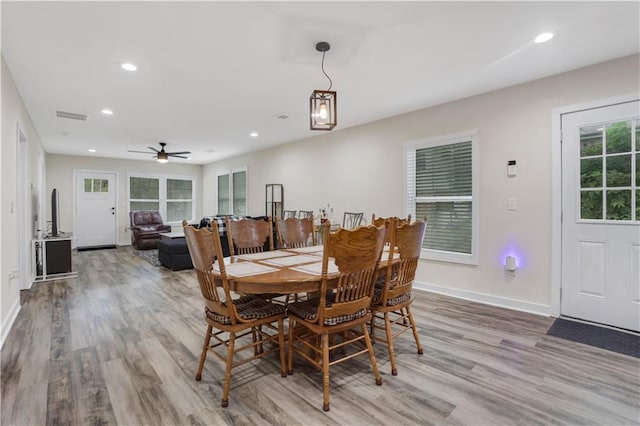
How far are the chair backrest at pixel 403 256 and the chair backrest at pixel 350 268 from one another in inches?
9.0

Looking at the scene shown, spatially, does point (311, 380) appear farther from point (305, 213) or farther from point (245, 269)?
point (305, 213)

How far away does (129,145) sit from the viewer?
7.05m

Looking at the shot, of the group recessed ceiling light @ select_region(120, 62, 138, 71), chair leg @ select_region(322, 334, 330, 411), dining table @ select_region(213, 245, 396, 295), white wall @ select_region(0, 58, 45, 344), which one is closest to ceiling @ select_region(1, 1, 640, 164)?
recessed ceiling light @ select_region(120, 62, 138, 71)

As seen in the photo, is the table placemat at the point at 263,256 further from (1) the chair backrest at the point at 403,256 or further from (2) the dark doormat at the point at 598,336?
(2) the dark doormat at the point at 598,336

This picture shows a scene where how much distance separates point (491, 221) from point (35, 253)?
6638 millimetres

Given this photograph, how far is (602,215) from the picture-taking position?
10.0ft

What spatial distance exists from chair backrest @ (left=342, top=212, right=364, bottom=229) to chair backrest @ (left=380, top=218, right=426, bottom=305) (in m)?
2.80

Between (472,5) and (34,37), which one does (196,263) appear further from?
(472,5)

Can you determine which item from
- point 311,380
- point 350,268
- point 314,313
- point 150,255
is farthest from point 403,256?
point 150,255

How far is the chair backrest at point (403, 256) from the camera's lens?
2.21 metres

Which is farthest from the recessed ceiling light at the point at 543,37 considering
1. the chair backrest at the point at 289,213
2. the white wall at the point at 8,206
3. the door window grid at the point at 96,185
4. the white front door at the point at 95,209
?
the door window grid at the point at 96,185

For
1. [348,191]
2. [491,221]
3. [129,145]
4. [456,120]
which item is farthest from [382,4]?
[129,145]

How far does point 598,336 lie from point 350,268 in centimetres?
260

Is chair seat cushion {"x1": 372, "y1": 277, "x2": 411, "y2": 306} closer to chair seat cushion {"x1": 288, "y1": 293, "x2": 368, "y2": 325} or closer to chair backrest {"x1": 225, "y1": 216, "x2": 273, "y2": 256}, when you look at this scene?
chair seat cushion {"x1": 288, "y1": 293, "x2": 368, "y2": 325}
